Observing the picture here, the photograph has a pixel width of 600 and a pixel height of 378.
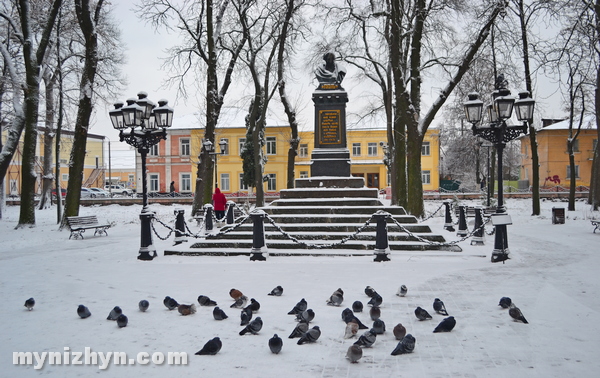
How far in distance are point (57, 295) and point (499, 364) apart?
6260mm

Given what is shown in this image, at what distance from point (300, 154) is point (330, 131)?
32.8 m

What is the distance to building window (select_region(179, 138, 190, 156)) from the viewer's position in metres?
48.5

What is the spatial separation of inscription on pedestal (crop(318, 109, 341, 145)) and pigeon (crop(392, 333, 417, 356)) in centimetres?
1147

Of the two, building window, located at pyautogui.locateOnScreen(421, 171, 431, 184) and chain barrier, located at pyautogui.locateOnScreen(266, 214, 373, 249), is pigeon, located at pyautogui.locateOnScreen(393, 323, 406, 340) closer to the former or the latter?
chain barrier, located at pyautogui.locateOnScreen(266, 214, 373, 249)

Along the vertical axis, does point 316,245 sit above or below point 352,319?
above

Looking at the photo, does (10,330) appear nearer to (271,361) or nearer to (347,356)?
(271,361)

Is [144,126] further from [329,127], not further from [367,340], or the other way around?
[367,340]

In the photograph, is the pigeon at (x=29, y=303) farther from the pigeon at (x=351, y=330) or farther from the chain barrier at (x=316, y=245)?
the chain barrier at (x=316, y=245)

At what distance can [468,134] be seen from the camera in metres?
38.1

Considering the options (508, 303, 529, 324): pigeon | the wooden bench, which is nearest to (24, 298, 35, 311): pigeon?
(508, 303, 529, 324): pigeon

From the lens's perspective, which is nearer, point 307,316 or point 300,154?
point 307,316

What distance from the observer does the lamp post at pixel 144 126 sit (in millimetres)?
11133

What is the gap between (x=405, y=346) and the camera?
4547 millimetres

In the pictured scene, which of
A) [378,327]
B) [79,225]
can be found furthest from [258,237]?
[79,225]
